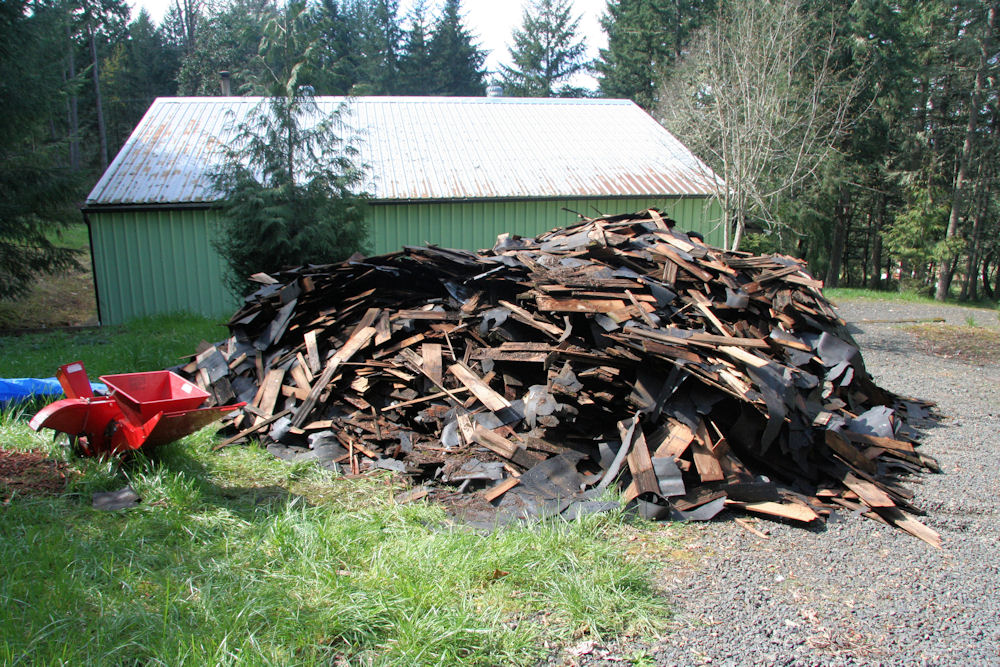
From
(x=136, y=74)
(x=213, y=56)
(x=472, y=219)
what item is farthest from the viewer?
(x=136, y=74)

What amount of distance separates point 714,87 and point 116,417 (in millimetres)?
14156

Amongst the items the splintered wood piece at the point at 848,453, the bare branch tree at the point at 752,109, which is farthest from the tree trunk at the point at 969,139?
the splintered wood piece at the point at 848,453

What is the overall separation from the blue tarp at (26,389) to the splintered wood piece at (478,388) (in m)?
3.53

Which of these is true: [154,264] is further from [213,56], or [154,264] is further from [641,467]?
[213,56]

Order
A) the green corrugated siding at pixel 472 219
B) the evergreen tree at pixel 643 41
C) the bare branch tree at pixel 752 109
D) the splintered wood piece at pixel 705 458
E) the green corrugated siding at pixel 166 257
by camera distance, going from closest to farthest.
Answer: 1. the splintered wood piece at pixel 705 458
2. the bare branch tree at pixel 752 109
3. the green corrugated siding at pixel 166 257
4. the green corrugated siding at pixel 472 219
5. the evergreen tree at pixel 643 41

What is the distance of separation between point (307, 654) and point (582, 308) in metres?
3.98

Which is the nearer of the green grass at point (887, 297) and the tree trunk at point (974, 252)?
the green grass at point (887, 297)

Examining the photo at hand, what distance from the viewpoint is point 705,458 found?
16.3ft

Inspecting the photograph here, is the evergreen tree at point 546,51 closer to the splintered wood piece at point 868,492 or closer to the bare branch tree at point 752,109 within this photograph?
the bare branch tree at point 752,109

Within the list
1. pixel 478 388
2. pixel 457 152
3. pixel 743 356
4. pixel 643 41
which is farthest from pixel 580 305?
pixel 643 41

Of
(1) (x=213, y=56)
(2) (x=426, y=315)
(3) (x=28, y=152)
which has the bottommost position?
(2) (x=426, y=315)

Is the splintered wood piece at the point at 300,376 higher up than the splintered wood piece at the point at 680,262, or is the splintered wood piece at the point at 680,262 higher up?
the splintered wood piece at the point at 680,262

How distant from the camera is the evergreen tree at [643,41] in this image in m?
34.2

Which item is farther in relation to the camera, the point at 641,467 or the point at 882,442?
the point at 882,442
